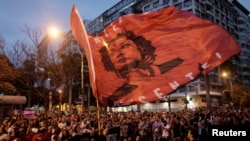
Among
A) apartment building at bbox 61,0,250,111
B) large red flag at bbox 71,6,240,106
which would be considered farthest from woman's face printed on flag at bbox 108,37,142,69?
apartment building at bbox 61,0,250,111

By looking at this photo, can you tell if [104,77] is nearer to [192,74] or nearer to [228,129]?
[192,74]

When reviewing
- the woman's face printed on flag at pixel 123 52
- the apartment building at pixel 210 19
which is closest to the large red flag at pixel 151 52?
the woman's face printed on flag at pixel 123 52

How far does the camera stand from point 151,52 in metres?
8.07

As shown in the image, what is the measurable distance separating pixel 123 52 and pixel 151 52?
2.74 ft

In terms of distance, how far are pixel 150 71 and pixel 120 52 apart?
1161mm

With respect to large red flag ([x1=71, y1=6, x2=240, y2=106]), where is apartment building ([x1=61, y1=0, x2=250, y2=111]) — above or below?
above

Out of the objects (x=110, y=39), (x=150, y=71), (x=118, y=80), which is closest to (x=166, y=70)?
(x=150, y=71)

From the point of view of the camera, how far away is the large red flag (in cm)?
719

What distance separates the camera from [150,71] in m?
7.81

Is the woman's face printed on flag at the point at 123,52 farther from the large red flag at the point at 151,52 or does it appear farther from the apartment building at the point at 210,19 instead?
the apartment building at the point at 210,19

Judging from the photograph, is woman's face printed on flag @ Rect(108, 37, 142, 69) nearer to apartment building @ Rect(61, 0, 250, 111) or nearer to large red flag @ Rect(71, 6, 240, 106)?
large red flag @ Rect(71, 6, 240, 106)

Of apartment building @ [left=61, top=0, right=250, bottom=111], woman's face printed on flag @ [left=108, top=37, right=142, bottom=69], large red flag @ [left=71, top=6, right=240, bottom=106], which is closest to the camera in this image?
large red flag @ [left=71, top=6, right=240, bottom=106]

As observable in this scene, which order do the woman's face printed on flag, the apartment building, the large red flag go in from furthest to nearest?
the apartment building
the woman's face printed on flag
the large red flag

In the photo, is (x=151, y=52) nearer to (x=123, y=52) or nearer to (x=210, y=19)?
(x=123, y=52)
